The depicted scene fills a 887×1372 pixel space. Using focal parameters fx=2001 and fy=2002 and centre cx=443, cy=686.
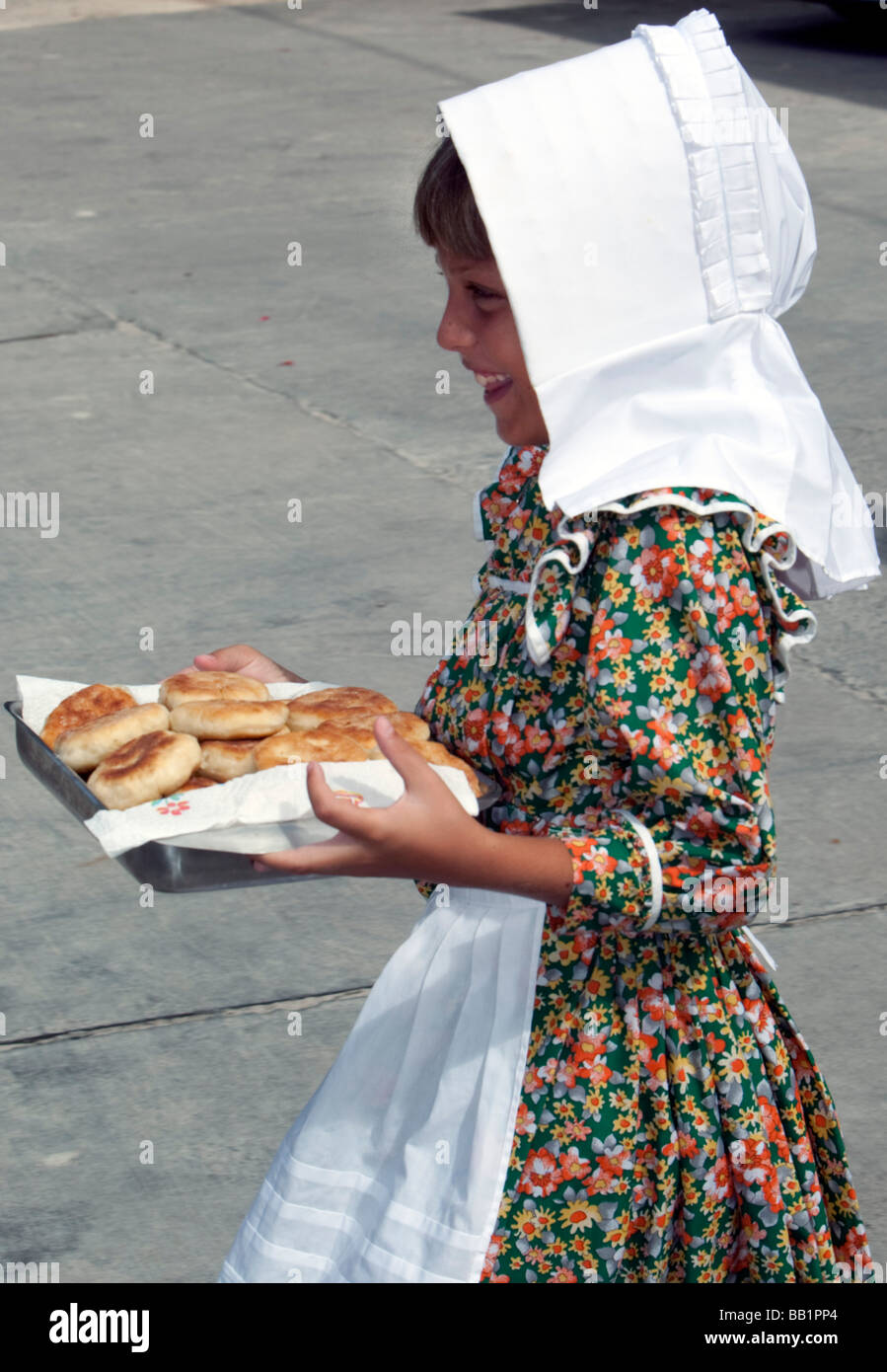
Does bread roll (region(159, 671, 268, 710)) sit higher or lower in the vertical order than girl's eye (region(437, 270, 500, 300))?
lower

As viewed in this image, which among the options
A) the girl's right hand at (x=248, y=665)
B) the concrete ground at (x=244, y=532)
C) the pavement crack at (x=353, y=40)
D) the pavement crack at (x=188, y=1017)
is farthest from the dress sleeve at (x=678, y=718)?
the pavement crack at (x=353, y=40)

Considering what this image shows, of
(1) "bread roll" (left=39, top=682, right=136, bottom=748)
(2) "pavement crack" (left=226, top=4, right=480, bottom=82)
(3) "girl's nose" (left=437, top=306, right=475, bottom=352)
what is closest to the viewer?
(3) "girl's nose" (left=437, top=306, right=475, bottom=352)

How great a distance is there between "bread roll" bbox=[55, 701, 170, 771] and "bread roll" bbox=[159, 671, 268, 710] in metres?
0.08

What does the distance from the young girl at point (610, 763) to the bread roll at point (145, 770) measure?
0.84 feet

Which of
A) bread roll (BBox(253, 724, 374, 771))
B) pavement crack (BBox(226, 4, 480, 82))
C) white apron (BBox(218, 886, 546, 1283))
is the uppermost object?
bread roll (BBox(253, 724, 374, 771))

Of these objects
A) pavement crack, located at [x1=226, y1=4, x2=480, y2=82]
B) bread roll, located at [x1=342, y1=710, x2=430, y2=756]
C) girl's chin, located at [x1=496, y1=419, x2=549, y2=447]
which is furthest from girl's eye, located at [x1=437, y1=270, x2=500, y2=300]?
pavement crack, located at [x1=226, y1=4, x2=480, y2=82]

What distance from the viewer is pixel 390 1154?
217 centimetres

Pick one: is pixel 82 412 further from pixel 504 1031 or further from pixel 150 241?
pixel 504 1031

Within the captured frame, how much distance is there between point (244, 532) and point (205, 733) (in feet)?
13.2

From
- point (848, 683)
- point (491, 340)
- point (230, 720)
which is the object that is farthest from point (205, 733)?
point (848, 683)

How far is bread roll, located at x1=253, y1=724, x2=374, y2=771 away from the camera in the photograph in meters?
2.06

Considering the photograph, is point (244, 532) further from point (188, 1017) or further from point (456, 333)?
point (456, 333)

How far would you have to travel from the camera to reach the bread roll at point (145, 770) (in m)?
2.01

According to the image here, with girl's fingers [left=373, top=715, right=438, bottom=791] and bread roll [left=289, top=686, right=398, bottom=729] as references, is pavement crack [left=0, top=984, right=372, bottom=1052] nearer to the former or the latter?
bread roll [left=289, top=686, right=398, bottom=729]
